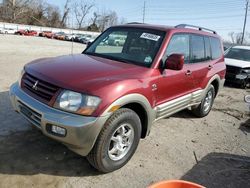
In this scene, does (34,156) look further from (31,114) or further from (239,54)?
(239,54)

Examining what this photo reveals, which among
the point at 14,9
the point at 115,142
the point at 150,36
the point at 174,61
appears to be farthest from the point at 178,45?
the point at 14,9

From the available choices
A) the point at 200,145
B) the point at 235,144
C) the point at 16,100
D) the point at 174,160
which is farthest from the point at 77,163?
the point at 235,144

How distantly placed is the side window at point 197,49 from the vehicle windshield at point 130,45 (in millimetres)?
1074

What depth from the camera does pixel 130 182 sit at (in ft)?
11.5

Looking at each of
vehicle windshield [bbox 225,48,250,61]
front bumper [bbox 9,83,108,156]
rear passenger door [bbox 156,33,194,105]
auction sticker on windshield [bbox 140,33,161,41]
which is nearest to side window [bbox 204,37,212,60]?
rear passenger door [bbox 156,33,194,105]

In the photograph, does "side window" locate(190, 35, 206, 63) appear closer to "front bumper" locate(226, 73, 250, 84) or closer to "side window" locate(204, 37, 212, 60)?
"side window" locate(204, 37, 212, 60)

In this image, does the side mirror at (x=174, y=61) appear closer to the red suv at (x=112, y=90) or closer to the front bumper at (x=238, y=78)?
the red suv at (x=112, y=90)

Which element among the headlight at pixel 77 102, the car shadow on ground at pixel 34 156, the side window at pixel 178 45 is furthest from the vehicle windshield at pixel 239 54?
the headlight at pixel 77 102

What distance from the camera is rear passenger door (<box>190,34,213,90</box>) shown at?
17.1 ft

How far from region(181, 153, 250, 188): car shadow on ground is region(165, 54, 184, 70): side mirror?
152cm

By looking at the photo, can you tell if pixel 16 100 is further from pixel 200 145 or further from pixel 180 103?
pixel 200 145

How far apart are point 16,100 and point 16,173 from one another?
97 centimetres

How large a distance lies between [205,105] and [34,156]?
4033 mm

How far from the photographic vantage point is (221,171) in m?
4.02
